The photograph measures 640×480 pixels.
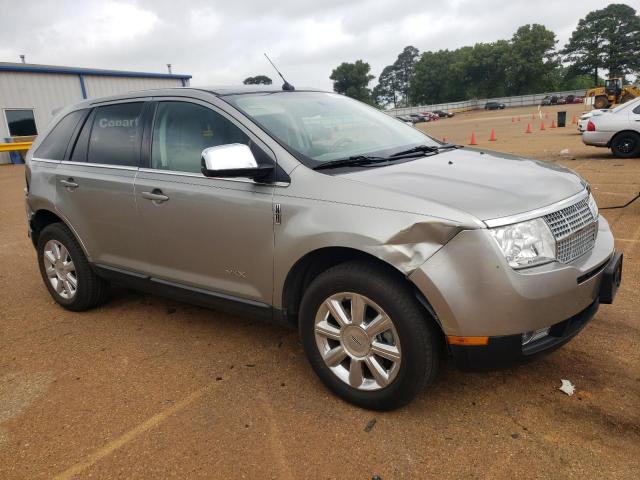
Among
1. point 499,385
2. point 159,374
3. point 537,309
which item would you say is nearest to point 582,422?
point 499,385

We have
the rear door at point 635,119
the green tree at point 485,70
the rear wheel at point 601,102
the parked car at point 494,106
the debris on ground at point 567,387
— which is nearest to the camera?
the debris on ground at point 567,387

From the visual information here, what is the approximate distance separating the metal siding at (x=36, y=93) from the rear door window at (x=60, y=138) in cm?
2234

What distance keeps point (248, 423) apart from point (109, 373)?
47.0 inches

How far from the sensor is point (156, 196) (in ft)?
11.4

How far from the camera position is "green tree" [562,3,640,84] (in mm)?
83562

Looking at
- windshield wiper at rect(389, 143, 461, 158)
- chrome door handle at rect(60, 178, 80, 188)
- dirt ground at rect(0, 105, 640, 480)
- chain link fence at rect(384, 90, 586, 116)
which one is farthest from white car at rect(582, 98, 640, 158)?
chain link fence at rect(384, 90, 586, 116)

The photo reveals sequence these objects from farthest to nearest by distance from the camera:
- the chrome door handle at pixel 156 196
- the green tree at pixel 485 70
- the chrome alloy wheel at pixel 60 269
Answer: the green tree at pixel 485 70, the chrome alloy wheel at pixel 60 269, the chrome door handle at pixel 156 196

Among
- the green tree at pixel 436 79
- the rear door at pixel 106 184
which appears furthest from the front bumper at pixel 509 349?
the green tree at pixel 436 79

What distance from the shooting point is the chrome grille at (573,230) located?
2512 mm

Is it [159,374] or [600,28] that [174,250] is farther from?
[600,28]

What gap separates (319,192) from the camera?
276cm

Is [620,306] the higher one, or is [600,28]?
[600,28]

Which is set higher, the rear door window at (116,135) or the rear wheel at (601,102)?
the rear door window at (116,135)

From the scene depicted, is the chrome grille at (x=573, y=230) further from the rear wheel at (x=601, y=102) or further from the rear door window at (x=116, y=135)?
the rear wheel at (x=601, y=102)
